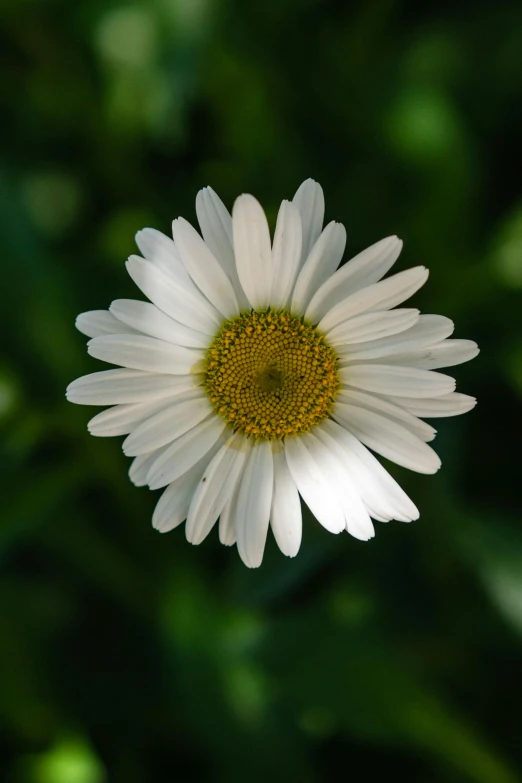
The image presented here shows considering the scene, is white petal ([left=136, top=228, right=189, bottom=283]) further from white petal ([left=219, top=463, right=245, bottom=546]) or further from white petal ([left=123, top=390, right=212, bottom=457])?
white petal ([left=219, top=463, right=245, bottom=546])

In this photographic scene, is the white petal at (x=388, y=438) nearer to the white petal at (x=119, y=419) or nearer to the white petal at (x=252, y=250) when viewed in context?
the white petal at (x=252, y=250)

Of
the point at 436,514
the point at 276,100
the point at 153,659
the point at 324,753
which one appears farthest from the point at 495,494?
the point at 276,100

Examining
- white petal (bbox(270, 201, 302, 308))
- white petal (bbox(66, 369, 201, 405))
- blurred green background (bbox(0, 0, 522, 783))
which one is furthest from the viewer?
blurred green background (bbox(0, 0, 522, 783))

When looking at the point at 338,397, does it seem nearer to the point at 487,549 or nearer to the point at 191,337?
the point at 191,337

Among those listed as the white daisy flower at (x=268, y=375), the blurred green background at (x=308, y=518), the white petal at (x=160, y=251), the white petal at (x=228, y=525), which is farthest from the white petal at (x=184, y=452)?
the blurred green background at (x=308, y=518)

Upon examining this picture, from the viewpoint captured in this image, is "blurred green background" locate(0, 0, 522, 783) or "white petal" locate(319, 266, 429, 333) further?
"blurred green background" locate(0, 0, 522, 783)

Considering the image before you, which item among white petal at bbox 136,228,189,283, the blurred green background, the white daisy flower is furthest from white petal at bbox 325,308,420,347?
the blurred green background

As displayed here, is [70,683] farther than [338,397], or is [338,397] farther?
[70,683]
